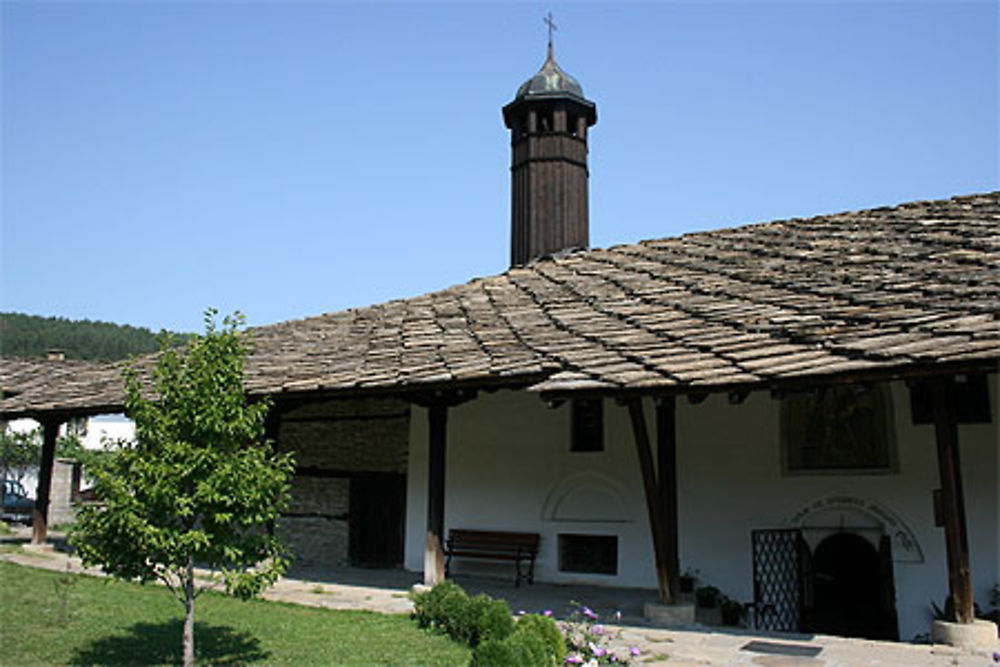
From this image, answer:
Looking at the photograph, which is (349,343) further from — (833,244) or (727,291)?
(833,244)

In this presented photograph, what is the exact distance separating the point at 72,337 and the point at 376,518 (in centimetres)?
5052

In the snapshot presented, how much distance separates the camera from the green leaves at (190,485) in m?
5.84

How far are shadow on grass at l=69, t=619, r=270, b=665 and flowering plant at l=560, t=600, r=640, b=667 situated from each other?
236 cm

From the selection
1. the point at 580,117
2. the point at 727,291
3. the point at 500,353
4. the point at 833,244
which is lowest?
the point at 500,353

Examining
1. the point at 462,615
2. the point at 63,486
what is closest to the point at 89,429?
the point at 63,486

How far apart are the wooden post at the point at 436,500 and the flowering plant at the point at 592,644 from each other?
193 centimetres

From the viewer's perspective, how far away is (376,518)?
12383 mm

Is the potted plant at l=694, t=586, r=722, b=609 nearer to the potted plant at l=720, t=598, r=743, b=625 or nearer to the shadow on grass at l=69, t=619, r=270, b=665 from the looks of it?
the potted plant at l=720, t=598, r=743, b=625

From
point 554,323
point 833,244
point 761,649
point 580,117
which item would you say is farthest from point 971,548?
point 580,117

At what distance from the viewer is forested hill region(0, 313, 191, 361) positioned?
50562 mm

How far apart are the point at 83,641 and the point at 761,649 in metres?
5.32

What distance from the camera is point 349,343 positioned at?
1167 centimetres

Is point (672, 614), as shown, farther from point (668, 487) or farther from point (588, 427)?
point (588, 427)

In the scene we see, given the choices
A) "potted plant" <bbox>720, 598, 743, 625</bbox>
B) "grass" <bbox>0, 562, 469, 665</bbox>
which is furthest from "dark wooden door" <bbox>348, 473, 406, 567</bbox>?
"potted plant" <bbox>720, 598, 743, 625</bbox>
